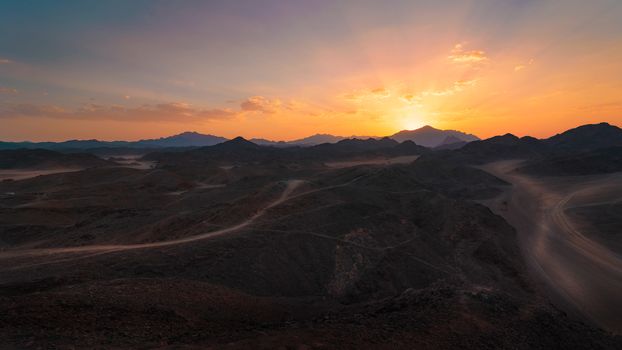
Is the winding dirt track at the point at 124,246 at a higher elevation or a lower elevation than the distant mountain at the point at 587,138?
lower

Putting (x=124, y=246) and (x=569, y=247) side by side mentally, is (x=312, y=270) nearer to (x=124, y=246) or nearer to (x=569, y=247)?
(x=124, y=246)

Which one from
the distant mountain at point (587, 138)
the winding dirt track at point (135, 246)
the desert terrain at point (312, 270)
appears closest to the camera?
the desert terrain at point (312, 270)

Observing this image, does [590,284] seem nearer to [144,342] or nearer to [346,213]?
[346,213]

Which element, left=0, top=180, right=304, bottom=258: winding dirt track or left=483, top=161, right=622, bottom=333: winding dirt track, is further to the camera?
left=483, top=161, right=622, bottom=333: winding dirt track

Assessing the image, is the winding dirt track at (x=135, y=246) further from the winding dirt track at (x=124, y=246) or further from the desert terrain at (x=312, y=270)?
the desert terrain at (x=312, y=270)

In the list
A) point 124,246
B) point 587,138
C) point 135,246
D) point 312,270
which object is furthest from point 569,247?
point 587,138

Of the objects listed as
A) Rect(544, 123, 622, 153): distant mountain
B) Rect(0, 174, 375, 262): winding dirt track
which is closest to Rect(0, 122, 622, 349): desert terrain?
Rect(0, 174, 375, 262): winding dirt track

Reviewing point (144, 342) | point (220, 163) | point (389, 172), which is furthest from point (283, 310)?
point (220, 163)

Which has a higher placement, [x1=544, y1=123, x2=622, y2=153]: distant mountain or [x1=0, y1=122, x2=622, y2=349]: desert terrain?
[x1=544, y1=123, x2=622, y2=153]: distant mountain


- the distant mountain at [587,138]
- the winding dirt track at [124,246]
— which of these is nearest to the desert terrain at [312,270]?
the winding dirt track at [124,246]

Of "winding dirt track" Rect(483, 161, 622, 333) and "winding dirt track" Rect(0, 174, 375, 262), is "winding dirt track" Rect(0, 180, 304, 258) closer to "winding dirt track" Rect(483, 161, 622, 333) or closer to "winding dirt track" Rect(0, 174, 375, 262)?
"winding dirt track" Rect(0, 174, 375, 262)
